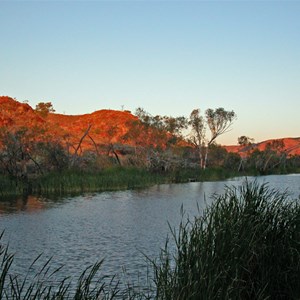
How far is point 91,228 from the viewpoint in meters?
21.6

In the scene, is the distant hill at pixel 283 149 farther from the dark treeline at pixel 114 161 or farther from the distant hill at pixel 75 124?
the dark treeline at pixel 114 161

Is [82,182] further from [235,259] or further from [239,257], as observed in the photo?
[235,259]

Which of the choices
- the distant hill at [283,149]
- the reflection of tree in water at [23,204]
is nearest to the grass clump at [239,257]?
the reflection of tree in water at [23,204]

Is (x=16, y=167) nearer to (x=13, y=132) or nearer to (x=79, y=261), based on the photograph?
(x=13, y=132)

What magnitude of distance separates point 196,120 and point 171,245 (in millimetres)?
59777

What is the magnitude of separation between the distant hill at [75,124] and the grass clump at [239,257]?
118 feet

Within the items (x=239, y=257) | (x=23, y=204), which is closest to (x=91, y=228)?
(x=23, y=204)

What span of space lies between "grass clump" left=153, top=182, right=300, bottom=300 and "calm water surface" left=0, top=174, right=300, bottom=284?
1000 mm

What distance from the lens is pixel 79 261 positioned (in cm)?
1497

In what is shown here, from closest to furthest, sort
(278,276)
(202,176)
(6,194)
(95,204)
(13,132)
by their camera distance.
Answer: (278,276)
(95,204)
(6,194)
(13,132)
(202,176)

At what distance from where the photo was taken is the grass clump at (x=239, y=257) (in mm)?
7389

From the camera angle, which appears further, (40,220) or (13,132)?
(13,132)

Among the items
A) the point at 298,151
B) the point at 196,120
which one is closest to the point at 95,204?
the point at 196,120

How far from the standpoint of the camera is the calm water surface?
49.8 ft
